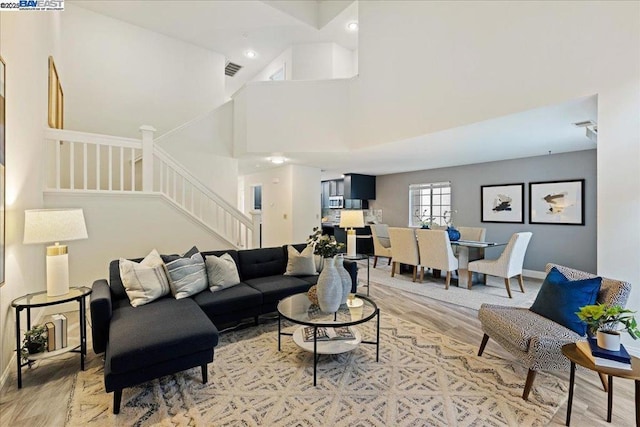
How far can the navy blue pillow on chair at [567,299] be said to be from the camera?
7.01ft

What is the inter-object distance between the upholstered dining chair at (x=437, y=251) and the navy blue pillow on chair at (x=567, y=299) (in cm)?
233

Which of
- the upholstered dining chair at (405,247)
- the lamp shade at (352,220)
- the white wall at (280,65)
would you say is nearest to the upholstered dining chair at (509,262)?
the upholstered dining chair at (405,247)

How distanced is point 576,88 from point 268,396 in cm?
377

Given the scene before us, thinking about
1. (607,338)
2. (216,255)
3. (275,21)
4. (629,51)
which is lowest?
(607,338)

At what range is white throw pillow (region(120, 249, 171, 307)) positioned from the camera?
2.65m

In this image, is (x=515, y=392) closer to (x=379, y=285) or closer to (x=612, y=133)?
(x=612, y=133)

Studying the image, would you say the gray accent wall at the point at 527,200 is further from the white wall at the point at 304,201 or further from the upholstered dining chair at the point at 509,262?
the white wall at the point at 304,201

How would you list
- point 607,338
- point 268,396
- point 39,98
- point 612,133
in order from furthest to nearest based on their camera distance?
point 39,98, point 612,133, point 268,396, point 607,338

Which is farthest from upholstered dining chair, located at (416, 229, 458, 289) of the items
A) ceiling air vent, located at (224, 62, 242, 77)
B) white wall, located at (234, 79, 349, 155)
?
ceiling air vent, located at (224, 62, 242, 77)

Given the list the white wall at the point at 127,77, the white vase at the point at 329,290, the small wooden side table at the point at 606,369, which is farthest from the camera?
the white wall at the point at 127,77

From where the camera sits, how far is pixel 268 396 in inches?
80.7

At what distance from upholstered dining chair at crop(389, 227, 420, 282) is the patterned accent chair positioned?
2771 millimetres

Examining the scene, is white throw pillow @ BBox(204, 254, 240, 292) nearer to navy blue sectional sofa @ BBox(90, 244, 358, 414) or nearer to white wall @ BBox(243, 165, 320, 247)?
navy blue sectional sofa @ BBox(90, 244, 358, 414)

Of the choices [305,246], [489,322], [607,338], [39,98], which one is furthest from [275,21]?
[607,338]
